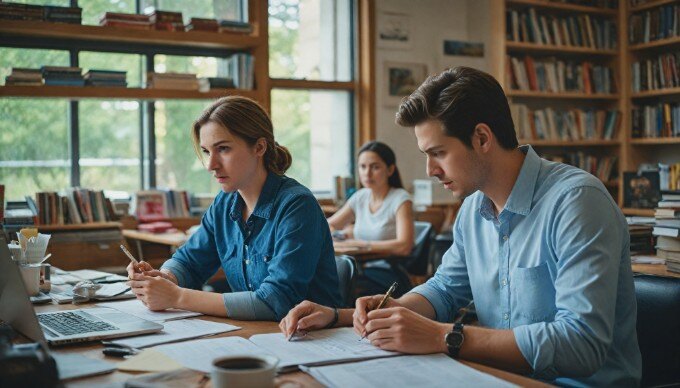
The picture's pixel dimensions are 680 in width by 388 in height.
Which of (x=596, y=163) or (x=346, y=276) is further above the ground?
(x=596, y=163)

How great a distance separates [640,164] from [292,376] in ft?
21.1

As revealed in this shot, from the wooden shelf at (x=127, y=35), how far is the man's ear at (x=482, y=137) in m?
4.17

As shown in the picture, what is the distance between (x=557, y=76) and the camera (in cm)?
684

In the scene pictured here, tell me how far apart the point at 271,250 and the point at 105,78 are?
359 centimetres

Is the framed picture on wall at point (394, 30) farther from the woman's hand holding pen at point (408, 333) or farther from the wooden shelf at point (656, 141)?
the woman's hand holding pen at point (408, 333)

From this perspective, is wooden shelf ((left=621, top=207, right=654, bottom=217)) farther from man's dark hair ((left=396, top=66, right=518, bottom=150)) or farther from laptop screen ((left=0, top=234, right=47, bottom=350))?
laptop screen ((left=0, top=234, right=47, bottom=350))

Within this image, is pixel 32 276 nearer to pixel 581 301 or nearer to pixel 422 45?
pixel 581 301

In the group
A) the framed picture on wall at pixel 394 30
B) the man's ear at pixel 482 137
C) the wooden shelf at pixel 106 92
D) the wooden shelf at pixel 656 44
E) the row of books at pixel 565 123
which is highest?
the framed picture on wall at pixel 394 30

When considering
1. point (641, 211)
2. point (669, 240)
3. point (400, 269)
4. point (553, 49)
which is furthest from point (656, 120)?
point (669, 240)

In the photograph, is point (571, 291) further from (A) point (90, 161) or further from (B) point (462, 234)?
(A) point (90, 161)

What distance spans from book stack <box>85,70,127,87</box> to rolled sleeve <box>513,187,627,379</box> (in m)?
4.40

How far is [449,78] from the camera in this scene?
1.76m

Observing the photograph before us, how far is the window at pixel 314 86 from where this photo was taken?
6.26 meters

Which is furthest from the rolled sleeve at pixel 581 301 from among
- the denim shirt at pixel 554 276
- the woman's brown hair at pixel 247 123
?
the woman's brown hair at pixel 247 123
